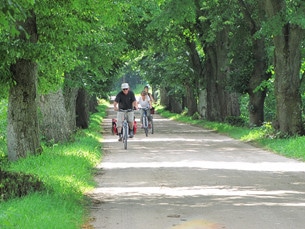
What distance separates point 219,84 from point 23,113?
25.0 meters

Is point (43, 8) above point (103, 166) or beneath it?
above

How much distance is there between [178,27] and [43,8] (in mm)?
29885

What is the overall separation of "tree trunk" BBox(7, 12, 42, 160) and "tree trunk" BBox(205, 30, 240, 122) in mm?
21385

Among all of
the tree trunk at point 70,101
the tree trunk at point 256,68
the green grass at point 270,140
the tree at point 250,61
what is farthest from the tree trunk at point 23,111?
the tree at point 250,61

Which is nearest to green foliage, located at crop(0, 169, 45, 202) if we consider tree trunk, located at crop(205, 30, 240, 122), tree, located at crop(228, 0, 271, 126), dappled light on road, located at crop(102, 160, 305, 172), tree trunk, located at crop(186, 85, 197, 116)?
dappled light on road, located at crop(102, 160, 305, 172)

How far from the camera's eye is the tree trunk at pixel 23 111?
54.9 feet

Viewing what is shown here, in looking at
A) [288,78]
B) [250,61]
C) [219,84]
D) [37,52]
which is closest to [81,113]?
[219,84]

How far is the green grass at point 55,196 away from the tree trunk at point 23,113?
475 millimetres

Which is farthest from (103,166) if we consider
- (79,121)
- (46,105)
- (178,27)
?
(178,27)

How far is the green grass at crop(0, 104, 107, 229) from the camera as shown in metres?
9.19

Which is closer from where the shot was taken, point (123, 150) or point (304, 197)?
point (304, 197)

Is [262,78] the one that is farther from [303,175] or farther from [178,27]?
[303,175]

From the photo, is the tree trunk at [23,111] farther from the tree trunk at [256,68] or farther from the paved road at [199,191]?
the tree trunk at [256,68]

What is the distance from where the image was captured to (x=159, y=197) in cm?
1241
